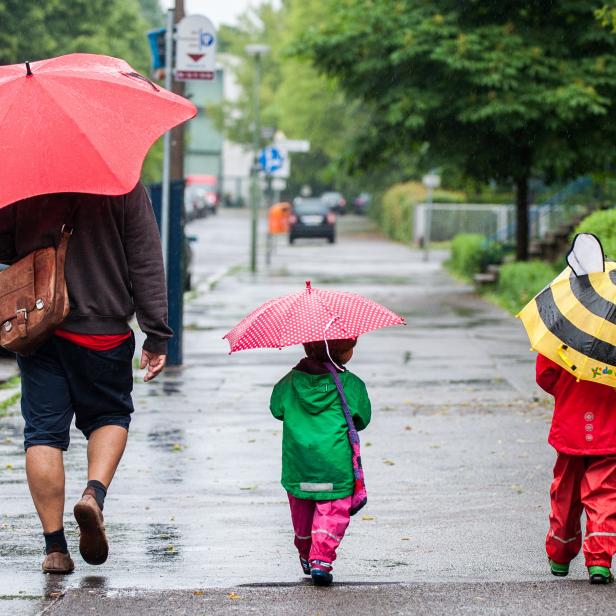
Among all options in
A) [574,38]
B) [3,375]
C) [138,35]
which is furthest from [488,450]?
[138,35]

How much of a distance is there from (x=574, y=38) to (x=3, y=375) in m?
11.3

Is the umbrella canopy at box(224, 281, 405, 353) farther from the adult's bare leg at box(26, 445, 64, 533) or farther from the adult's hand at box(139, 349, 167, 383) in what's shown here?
the adult's bare leg at box(26, 445, 64, 533)

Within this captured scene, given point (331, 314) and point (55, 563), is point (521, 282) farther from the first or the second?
point (55, 563)

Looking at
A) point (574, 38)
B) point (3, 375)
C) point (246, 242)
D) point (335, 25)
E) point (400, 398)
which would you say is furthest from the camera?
point (246, 242)

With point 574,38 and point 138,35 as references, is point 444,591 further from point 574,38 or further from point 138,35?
point 138,35

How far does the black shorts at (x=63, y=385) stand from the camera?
552 cm

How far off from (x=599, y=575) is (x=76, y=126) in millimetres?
2580

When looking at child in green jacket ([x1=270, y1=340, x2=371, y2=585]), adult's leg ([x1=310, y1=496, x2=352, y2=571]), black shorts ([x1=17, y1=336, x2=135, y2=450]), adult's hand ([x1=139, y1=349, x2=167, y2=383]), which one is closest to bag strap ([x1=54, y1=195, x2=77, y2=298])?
black shorts ([x1=17, y1=336, x2=135, y2=450])

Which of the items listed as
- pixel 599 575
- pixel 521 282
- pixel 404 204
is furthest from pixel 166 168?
pixel 404 204

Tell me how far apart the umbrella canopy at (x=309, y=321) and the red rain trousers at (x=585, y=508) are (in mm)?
941

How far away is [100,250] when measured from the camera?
5.56 meters

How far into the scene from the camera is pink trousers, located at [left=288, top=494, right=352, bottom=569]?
536 centimetres

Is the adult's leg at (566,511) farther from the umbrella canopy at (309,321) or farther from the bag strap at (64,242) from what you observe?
the bag strap at (64,242)

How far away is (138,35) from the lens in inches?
2221
